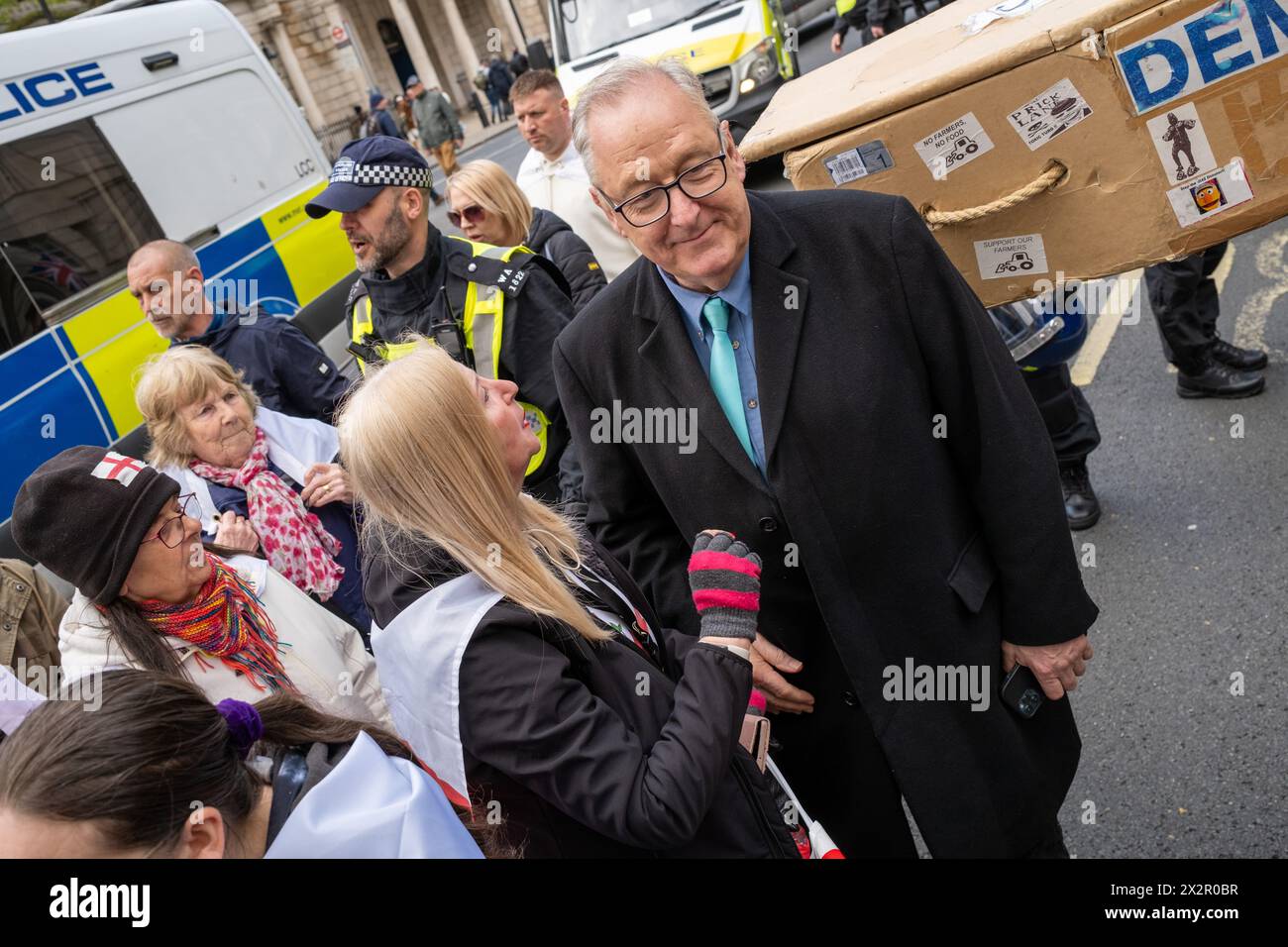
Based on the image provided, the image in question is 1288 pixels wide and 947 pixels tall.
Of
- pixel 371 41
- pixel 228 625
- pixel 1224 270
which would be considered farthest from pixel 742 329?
pixel 371 41

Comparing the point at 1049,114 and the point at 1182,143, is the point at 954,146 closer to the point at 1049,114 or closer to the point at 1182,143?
the point at 1049,114

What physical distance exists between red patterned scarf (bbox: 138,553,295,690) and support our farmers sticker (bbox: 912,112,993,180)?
1.91 m

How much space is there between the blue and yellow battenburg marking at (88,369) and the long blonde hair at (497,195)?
2.02m

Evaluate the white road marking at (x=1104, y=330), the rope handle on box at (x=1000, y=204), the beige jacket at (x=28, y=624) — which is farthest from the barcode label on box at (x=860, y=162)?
the white road marking at (x=1104, y=330)

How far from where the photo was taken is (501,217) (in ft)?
13.0

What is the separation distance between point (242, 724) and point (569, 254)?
261 centimetres

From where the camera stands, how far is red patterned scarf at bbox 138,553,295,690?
2354 mm

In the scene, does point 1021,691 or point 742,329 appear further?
point 1021,691

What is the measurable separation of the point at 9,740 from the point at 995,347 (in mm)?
1691

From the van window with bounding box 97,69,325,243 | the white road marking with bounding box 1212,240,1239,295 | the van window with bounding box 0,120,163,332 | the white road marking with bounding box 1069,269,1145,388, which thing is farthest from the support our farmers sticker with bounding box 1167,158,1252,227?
the van window with bounding box 97,69,325,243

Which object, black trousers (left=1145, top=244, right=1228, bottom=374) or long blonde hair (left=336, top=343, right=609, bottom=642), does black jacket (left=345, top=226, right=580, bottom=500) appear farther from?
black trousers (left=1145, top=244, right=1228, bottom=374)

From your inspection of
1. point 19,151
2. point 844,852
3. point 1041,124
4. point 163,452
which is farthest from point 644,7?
point 844,852

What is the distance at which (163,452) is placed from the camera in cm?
320

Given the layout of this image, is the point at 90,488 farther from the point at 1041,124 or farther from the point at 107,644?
the point at 1041,124
